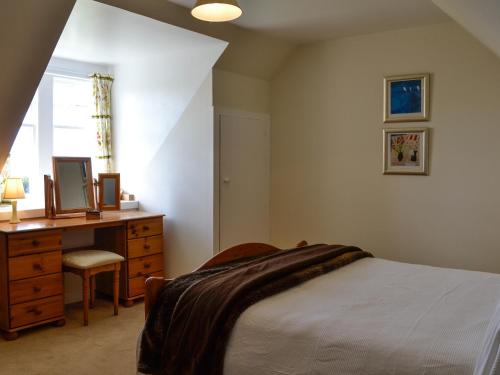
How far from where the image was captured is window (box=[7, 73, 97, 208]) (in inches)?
158

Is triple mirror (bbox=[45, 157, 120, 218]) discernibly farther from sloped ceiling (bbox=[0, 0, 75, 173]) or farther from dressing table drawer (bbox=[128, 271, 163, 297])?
sloped ceiling (bbox=[0, 0, 75, 173])

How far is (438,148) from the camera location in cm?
366

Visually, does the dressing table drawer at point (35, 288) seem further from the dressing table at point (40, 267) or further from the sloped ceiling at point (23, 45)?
the sloped ceiling at point (23, 45)

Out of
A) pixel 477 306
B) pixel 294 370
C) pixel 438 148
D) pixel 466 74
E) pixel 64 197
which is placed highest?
pixel 466 74

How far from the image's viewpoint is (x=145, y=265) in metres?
4.04

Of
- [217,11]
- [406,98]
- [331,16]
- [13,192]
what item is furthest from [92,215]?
[406,98]

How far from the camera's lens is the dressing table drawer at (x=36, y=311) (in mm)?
3184

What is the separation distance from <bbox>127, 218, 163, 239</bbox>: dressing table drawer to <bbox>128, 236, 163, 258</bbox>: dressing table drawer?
0.14ft

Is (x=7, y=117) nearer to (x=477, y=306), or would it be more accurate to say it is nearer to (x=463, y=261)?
(x=477, y=306)

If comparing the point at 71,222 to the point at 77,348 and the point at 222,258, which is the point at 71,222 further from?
the point at 222,258

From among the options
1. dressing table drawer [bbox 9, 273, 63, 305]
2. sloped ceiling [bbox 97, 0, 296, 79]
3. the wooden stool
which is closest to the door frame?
sloped ceiling [bbox 97, 0, 296, 79]

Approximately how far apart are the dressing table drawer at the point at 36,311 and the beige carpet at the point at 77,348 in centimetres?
11

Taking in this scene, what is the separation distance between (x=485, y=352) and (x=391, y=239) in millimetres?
2580

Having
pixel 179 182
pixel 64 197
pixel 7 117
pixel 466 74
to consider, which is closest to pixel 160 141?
pixel 179 182
